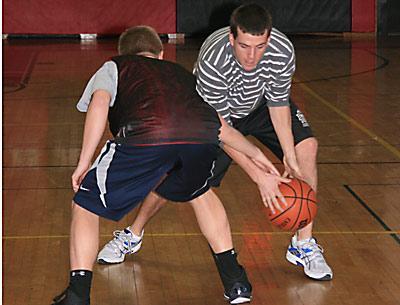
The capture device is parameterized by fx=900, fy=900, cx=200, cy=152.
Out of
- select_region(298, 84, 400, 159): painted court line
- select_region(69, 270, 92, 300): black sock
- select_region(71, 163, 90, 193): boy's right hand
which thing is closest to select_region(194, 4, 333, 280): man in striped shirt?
select_region(71, 163, 90, 193): boy's right hand

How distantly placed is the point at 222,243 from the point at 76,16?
11472 mm

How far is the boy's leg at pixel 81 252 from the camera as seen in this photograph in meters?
3.58

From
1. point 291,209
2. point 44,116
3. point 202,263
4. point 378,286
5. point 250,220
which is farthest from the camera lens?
point 44,116

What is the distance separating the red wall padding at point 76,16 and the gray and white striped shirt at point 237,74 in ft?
35.9

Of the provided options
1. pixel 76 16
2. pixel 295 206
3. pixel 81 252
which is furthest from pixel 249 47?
pixel 76 16

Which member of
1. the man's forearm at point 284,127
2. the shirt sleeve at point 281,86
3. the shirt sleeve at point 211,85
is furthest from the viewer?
the man's forearm at point 284,127

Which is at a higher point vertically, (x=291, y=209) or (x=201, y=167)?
(x=201, y=167)

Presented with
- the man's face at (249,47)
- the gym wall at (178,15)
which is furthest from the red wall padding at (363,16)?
the man's face at (249,47)

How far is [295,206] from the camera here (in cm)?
394

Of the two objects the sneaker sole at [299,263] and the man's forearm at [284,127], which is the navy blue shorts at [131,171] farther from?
the sneaker sole at [299,263]

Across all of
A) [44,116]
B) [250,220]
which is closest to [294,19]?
[44,116]

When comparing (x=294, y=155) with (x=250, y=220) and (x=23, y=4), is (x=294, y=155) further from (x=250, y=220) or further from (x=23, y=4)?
(x=23, y=4)

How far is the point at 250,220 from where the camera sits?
5340 mm

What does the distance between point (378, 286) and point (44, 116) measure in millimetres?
5387
